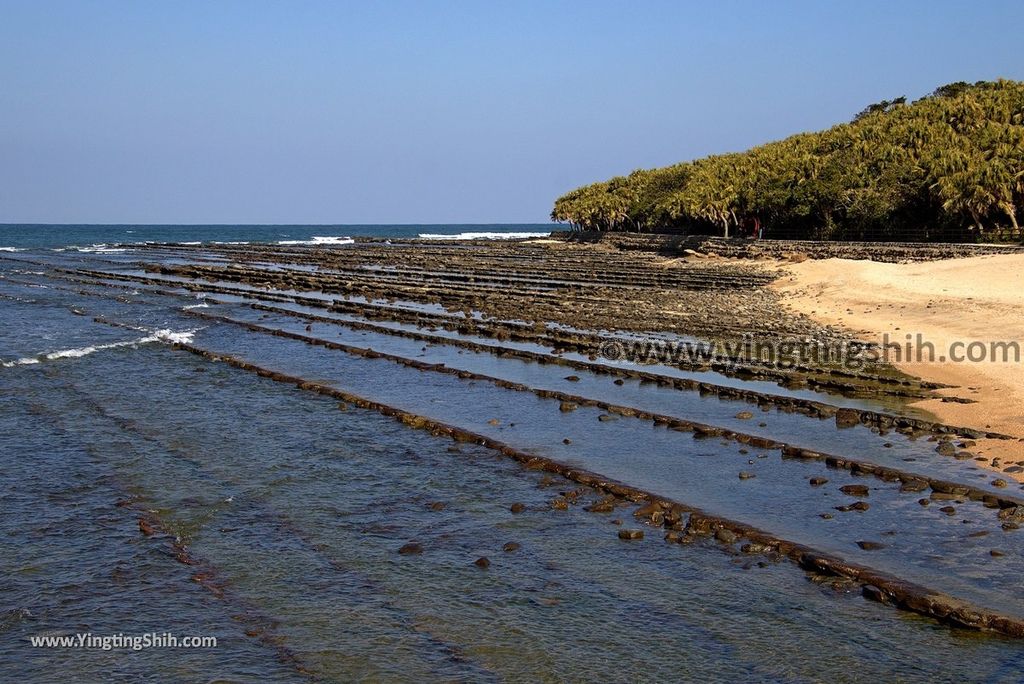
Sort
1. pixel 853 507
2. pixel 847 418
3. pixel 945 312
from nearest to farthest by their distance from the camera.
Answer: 1. pixel 853 507
2. pixel 847 418
3. pixel 945 312

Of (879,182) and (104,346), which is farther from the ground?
(879,182)

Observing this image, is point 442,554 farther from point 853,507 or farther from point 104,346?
point 104,346

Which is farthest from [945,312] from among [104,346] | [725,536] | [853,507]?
[104,346]

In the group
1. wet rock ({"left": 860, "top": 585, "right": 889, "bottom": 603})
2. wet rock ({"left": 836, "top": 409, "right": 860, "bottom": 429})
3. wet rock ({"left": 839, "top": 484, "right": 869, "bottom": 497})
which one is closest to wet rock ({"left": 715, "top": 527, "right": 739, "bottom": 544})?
wet rock ({"left": 860, "top": 585, "right": 889, "bottom": 603})

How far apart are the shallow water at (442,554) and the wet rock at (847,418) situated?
368 mm

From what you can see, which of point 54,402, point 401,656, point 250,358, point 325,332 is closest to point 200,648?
point 401,656

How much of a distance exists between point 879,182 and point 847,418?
6814 cm

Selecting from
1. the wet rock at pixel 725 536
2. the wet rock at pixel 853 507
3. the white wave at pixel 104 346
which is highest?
the white wave at pixel 104 346

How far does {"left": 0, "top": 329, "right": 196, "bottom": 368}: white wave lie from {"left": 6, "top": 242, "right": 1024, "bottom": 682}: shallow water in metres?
9.20

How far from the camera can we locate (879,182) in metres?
83.4

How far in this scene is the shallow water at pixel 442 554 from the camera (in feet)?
34.7

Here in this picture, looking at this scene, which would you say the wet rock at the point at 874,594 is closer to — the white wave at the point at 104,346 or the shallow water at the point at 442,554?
the shallow water at the point at 442,554

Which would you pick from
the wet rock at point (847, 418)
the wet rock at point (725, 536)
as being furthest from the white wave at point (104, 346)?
the wet rock at point (725, 536)

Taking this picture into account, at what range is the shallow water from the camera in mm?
10570
